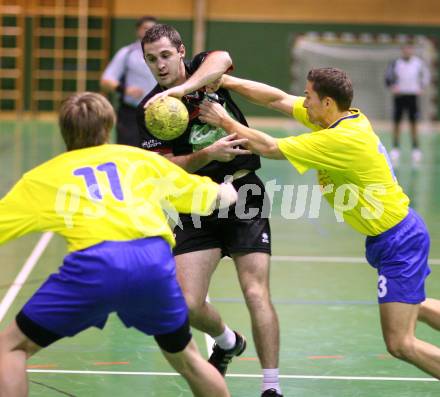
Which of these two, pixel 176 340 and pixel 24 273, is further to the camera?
pixel 24 273

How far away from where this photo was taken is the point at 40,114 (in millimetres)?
25172

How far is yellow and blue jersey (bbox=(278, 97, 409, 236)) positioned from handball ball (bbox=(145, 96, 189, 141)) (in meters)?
0.65

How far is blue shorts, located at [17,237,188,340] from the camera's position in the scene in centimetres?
409

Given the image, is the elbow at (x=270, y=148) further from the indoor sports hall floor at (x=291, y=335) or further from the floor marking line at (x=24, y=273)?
the floor marking line at (x=24, y=273)

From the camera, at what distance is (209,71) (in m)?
5.48

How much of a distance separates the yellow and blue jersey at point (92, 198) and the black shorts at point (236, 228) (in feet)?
4.60

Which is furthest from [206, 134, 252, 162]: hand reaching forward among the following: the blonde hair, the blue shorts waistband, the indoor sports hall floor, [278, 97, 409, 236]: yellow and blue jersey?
the indoor sports hall floor

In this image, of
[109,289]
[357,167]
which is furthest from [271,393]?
[109,289]

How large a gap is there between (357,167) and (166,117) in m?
1.14

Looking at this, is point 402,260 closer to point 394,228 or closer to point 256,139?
point 394,228

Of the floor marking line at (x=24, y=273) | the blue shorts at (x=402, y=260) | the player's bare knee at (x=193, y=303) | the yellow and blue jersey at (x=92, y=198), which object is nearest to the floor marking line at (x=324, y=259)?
the floor marking line at (x=24, y=273)

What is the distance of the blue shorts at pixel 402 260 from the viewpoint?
16.9 feet

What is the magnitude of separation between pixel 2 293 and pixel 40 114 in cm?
1780

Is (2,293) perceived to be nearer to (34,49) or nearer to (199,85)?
(199,85)
